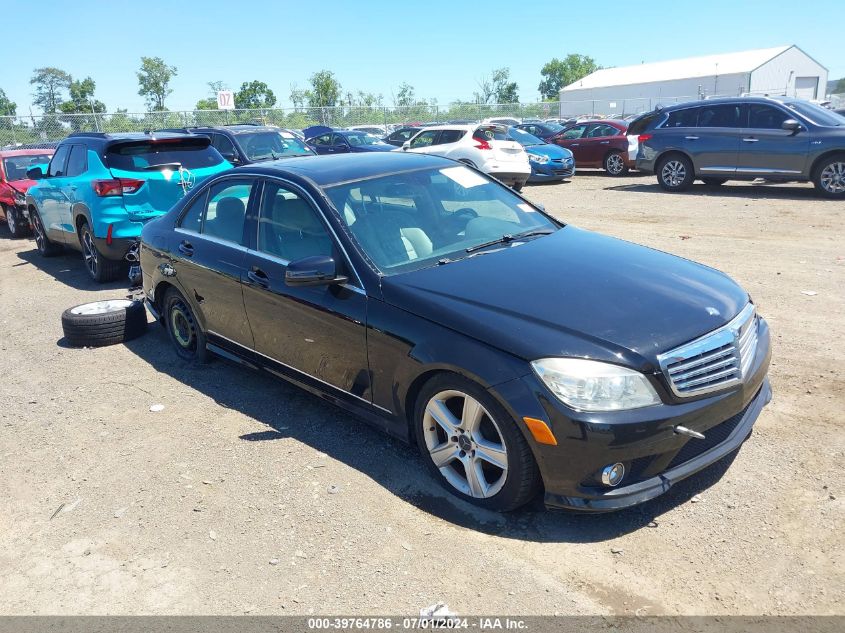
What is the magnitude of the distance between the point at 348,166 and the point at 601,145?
1570cm

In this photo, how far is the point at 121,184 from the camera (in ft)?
27.0

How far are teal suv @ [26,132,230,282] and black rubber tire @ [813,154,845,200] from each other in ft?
34.8

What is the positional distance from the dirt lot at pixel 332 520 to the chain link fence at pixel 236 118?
19797 mm

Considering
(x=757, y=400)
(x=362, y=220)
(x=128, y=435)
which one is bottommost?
(x=128, y=435)

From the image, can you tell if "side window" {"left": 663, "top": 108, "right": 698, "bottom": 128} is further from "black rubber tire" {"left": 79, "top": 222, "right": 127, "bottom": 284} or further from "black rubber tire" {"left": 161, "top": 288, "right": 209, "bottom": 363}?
"black rubber tire" {"left": 161, "top": 288, "right": 209, "bottom": 363}

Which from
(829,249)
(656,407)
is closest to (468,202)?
(656,407)

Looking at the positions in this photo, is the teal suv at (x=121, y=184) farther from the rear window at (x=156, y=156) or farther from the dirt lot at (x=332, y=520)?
the dirt lot at (x=332, y=520)

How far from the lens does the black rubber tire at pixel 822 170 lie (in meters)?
12.6

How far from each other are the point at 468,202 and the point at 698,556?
268 cm

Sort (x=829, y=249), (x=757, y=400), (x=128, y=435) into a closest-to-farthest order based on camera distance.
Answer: (x=757, y=400), (x=128, y=435), (x=829, y=249)

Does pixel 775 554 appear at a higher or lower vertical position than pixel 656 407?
lower

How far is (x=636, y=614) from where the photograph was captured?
2801 millimetres

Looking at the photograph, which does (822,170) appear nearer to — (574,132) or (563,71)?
(574,132)

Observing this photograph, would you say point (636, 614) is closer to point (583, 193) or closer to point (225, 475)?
point (225, 475)
